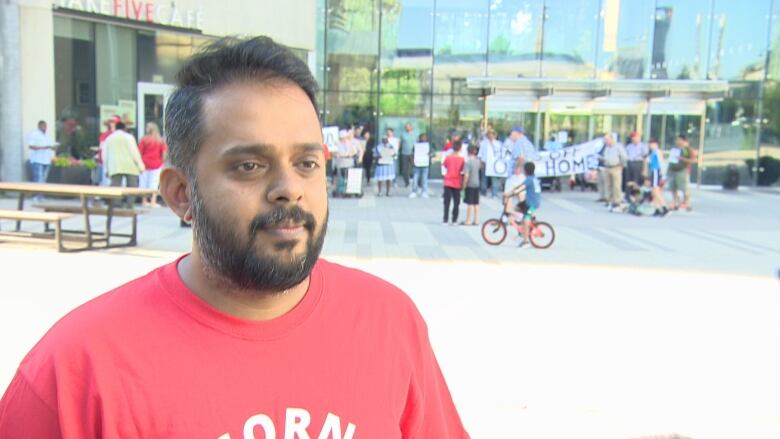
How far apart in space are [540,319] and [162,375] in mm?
6125

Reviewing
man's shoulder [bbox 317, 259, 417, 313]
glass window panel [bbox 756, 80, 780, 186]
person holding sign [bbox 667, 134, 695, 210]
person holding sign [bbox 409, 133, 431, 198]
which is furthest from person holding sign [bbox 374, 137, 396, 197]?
man's shoulder [bbox 317, 259, 417, 313]

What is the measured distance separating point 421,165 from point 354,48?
799cm

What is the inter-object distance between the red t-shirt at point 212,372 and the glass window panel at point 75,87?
18.3m

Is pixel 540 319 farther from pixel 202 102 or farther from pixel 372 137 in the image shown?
pixel 372 137

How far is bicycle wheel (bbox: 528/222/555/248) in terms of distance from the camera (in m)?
12.0

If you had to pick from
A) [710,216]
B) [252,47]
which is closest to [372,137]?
[710,216]

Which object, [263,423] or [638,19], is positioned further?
[638,19]

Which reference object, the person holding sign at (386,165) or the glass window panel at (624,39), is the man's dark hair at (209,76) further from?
the glass window panel at (624,39)

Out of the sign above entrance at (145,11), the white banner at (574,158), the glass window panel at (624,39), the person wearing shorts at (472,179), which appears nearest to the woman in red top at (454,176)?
the person wearing shorts at (472,179)

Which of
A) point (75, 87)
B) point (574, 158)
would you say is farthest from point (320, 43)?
point (574, 158)

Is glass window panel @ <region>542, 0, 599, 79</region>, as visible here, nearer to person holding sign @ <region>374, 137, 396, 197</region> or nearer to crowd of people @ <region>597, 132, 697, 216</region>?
crowd of people @ <region>597, 132, 697, 216</region>

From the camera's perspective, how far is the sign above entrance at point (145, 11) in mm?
17969

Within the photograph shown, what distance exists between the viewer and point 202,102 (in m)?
1.41

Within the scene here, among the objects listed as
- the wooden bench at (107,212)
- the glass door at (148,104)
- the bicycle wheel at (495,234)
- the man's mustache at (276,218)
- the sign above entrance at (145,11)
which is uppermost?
the sign above entrance at (145,11)
